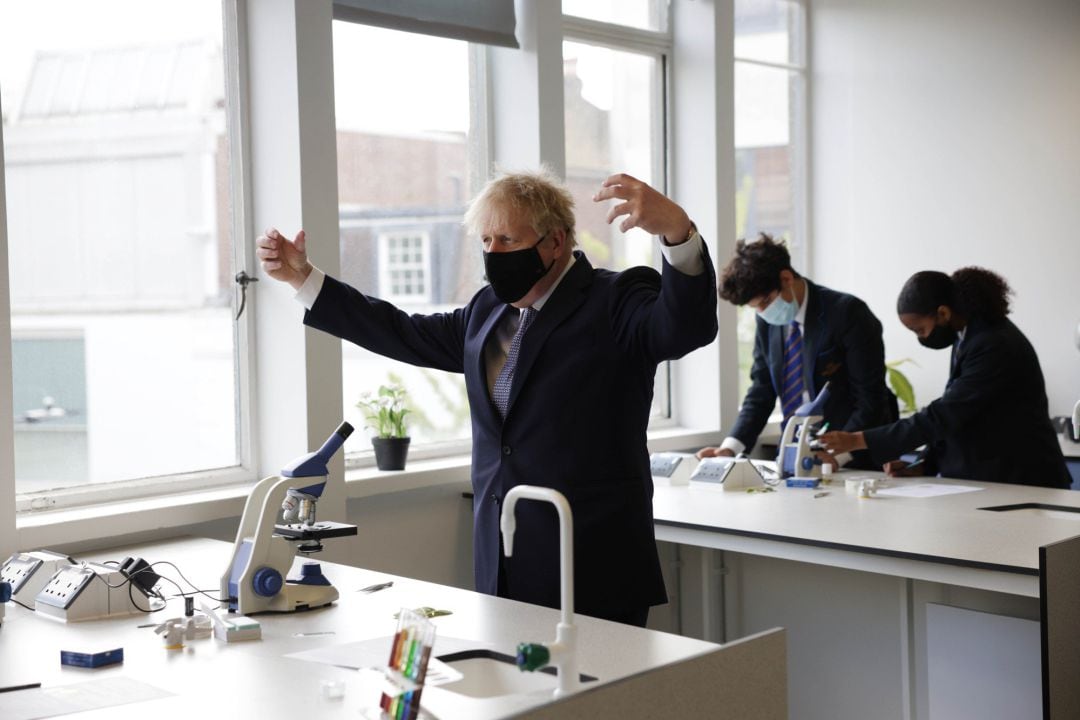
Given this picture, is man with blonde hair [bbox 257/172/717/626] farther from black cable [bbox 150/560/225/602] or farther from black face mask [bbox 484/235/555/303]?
black cable [bbox 150/560/225/602]

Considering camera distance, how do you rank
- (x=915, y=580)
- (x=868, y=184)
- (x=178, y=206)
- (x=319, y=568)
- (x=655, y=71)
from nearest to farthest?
(x=319, y=568), (x=915, y=580), (x=178, y=206), (x=655, y=71), (x=868, y=184)

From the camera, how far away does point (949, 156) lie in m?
6.17

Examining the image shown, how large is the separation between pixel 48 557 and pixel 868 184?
4.85 meters

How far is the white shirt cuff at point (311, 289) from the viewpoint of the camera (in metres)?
3.10

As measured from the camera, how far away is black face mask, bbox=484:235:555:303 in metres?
2.79

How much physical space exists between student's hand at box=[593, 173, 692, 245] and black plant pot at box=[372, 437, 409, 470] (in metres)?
1.98

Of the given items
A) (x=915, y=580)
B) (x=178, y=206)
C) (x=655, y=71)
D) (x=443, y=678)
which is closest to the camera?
(x=443, y=678)

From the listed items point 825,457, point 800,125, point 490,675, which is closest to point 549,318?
point 490,675

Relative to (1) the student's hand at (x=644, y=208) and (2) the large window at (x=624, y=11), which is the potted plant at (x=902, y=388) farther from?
(1) the student's hand at (x=644, y=208)

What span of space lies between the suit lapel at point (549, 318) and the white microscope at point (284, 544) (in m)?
0.44

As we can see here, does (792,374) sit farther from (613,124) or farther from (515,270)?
(515,270)

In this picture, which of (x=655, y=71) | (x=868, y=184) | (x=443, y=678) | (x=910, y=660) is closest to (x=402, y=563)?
(x=910, y=660)

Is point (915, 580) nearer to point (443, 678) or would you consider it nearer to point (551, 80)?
point (443, 678)

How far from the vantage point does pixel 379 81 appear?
14.6 ft
